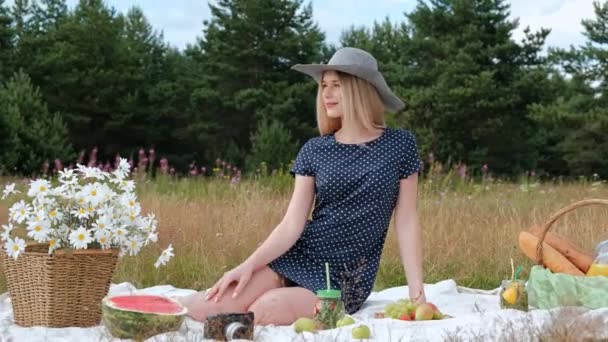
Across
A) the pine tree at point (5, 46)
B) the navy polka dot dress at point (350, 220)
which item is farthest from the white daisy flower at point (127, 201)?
the pine tree at point (5, 46)

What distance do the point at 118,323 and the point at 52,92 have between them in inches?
1018

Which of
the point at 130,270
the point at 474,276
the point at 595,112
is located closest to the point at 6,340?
the point at 130,270

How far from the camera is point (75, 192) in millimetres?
3977

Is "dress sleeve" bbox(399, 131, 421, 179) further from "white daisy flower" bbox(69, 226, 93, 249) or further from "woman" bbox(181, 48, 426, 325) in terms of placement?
"white daisy flower" bbox(69, 226, 93, 249)

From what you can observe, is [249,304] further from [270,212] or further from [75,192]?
[270,212]

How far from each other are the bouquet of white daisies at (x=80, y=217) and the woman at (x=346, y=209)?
0.45m

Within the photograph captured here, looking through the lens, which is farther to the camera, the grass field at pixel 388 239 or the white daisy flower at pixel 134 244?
the grass field at pixel 388 239

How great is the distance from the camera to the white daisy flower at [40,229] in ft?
12.5

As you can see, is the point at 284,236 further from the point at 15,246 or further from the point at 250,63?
the point at 250,63

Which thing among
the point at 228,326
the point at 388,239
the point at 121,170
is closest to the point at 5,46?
the point at 388,239

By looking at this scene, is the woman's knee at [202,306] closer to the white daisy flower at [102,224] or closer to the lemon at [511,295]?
the white daisy flower at [102,224]

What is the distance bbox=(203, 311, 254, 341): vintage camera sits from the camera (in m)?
3.47

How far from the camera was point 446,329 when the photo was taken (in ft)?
11.4

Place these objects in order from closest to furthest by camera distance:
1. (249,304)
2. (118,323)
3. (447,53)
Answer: (118,323) < (249,304) < (447,53)
